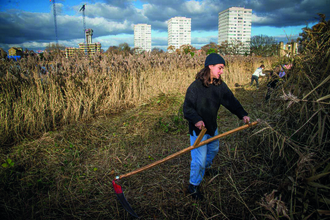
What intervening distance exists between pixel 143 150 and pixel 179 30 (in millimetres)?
158677

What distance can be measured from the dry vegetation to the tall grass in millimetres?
29

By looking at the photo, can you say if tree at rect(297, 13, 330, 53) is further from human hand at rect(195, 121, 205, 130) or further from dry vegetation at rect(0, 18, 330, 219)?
human hand at rect(195, 121, 205, 130)

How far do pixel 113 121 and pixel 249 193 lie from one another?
3.55m

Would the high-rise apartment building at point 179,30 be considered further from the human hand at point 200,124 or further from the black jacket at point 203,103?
the human hand at point 200,124

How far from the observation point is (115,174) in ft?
9.63

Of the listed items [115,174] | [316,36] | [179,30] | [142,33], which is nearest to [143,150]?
[115,174]

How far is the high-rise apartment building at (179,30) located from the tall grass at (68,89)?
148037 mm

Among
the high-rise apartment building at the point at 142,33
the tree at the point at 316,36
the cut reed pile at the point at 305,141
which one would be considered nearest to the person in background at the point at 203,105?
the cut reed pile at the point at 305,141

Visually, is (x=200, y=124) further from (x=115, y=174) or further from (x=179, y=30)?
(x=179, y=30)

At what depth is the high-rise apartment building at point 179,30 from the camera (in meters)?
147

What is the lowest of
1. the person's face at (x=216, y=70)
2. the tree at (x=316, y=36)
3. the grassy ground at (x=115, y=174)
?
the grassy ground at (x=115, y=174)

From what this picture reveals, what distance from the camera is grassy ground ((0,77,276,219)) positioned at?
216 cm

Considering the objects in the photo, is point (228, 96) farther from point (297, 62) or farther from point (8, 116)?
point (8, 116)

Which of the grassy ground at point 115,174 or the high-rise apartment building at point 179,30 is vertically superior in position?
the high-rise apartment building at point 179,30
